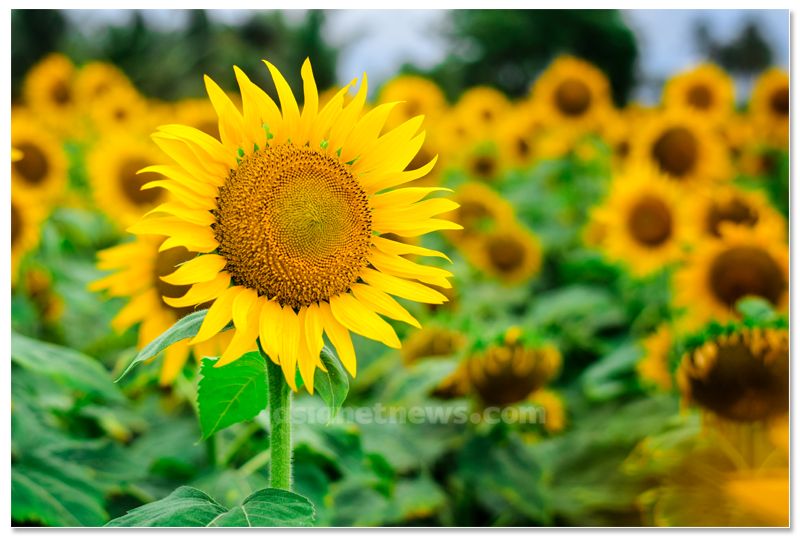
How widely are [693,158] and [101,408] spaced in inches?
75.0

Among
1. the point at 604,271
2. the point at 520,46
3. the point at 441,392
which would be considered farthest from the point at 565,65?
the point at 441,392

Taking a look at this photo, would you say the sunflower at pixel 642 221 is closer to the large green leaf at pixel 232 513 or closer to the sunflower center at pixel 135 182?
the sunflower center at pixel 135 182

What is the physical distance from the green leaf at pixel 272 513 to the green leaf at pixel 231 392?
0.12 m

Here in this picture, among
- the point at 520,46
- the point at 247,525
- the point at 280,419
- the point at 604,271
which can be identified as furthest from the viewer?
the point at 604,271

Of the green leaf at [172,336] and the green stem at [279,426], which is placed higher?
the green leaf at [172,336]

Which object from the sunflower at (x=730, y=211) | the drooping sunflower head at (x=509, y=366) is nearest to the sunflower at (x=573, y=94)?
the sunflower at (x=730, y=211)

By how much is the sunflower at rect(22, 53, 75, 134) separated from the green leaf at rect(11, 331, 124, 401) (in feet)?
3.50

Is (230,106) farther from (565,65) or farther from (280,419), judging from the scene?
(565,65)

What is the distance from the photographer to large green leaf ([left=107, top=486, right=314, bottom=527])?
36.2 inches

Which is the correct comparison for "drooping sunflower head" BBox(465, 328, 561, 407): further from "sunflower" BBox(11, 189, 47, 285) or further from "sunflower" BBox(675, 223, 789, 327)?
"sunflower" BBox(11, 189, 47, 285)

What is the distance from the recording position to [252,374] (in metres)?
1.04

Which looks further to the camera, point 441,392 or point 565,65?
point 565,65

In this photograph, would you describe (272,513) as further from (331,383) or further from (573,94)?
(573,94)

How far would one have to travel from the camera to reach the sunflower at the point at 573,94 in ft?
9.08
